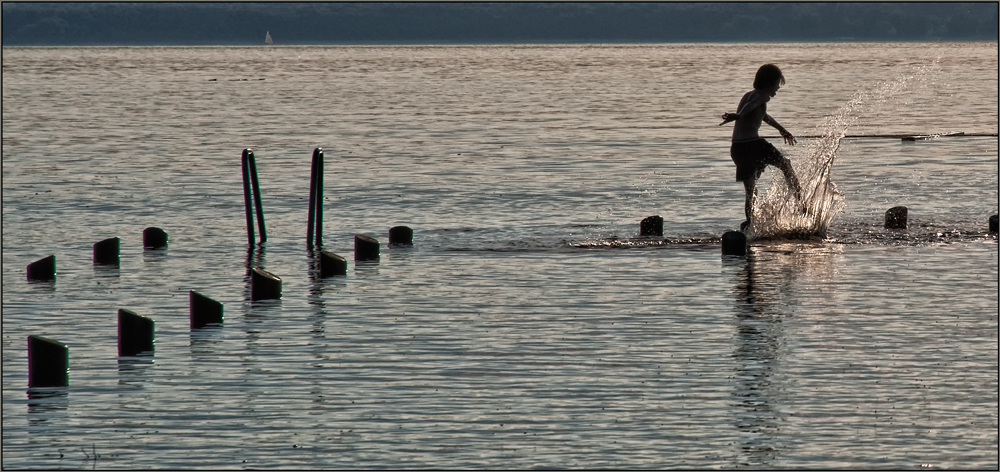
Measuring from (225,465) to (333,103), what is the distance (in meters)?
60.3

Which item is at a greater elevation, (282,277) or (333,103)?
(333,103)

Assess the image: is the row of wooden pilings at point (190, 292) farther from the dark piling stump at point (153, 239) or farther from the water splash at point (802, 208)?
the water splash at point (802, 208)

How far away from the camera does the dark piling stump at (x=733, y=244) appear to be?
666 inches

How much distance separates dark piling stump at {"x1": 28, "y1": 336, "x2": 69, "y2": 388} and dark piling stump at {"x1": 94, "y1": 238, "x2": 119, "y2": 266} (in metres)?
6.29

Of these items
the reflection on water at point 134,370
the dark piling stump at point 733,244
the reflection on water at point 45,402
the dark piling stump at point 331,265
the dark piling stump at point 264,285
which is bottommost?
the reflection on water at point 45,402

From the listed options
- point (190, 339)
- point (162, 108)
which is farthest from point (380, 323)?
point (162, 108)

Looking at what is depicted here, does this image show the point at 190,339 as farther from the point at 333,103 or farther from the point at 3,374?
the point at 333,103

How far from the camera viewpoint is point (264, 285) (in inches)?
571

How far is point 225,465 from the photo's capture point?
9008 mm

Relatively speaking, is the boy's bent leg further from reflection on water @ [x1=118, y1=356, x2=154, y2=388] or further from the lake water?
reflection on water @ [x1=118, y1=356, x2=154, y2=388]

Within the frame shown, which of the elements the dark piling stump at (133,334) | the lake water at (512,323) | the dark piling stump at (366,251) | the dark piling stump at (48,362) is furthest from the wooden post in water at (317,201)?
the dark piling stump at (48,362)

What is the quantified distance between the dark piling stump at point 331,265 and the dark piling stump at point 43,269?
98.8 inches

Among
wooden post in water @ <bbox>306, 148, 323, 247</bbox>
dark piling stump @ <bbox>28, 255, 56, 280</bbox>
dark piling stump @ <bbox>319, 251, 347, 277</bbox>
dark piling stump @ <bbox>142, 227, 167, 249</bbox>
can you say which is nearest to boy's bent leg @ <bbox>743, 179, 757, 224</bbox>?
wooden post in water @ <bbox>306, 148, 323, 247</bbox>

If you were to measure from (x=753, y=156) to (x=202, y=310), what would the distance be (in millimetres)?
7136
